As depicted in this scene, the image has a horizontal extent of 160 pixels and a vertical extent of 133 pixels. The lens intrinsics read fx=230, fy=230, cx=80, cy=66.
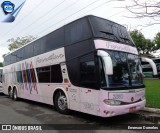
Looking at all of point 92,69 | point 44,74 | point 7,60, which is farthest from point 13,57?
point 92,69

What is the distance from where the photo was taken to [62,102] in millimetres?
9312

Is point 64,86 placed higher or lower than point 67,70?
lower

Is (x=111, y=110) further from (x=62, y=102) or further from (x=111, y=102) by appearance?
(x=62, y=102)

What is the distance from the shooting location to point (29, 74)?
12844mm

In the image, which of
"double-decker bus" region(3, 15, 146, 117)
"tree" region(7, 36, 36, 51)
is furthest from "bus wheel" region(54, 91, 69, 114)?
"tree" region(7, 36, 36, 51)

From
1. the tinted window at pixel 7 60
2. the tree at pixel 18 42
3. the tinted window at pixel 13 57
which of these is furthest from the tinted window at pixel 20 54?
the tree at pixel 18 42

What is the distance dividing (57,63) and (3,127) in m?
3.52

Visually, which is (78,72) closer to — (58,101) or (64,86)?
(64,86)

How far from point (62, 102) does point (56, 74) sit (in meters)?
1.26

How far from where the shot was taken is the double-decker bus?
23.4 feet

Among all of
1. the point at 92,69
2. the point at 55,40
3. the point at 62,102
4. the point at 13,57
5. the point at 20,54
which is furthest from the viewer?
the point at 13,57

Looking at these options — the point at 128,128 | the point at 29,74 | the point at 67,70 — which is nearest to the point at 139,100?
the point at 128,128

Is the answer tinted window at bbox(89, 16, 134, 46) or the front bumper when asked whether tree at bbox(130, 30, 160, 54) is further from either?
the front bumper

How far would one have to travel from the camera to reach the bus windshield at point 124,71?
744cm
